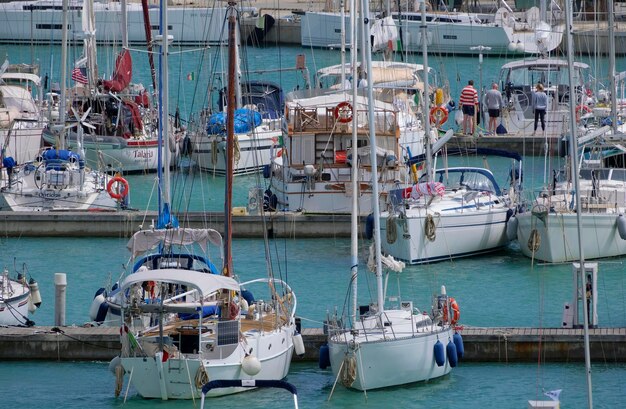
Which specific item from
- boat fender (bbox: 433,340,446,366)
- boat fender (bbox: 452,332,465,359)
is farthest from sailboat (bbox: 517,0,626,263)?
boat fender (bbox: 433,340,446,366)

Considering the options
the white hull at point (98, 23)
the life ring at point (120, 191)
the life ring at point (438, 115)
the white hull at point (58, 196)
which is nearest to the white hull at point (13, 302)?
the life ring at point (120, 191)

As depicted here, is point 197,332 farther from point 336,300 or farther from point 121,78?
point 121,78

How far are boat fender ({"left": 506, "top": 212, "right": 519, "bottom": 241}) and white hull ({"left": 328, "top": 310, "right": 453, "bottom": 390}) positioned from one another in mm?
10672

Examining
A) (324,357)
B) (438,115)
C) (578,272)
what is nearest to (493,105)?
(438,115)

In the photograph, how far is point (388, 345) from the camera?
29.5 metres

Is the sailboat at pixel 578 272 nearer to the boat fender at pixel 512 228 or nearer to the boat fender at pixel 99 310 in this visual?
the boat fender at pixel 512 228

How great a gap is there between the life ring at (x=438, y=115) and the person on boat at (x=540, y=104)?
2722mm

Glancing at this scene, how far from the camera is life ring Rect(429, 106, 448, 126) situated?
53969mm

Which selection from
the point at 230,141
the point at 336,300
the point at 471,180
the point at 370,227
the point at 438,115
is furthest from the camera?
the point at 438,115

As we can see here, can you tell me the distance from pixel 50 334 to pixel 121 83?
21.4m

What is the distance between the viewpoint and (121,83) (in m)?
52.7

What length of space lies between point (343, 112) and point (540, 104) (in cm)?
1282

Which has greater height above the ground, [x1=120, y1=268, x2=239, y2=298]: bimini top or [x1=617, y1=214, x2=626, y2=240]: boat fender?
[x1=617, y1=214, x2=626, y2=240]: boat fender

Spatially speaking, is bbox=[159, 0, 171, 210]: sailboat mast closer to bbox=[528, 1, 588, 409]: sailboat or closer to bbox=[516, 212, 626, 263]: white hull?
bbox=[528, 1, 588, 409]: sailboat
